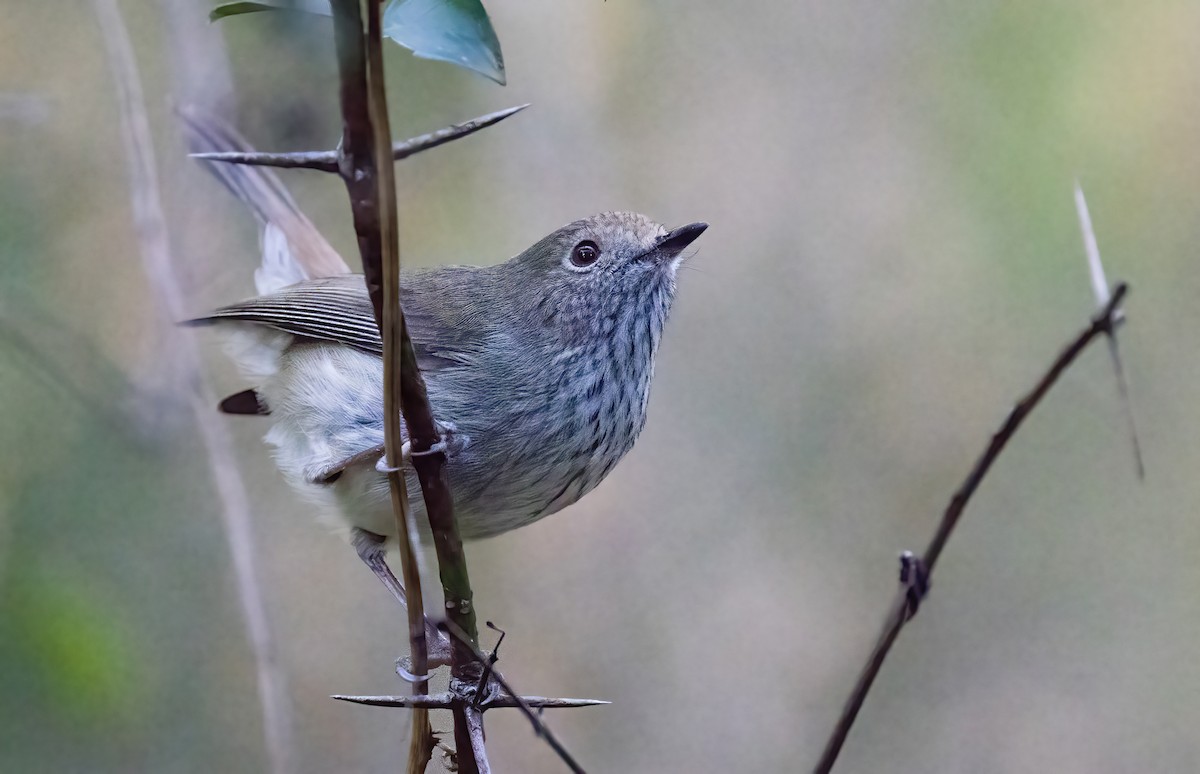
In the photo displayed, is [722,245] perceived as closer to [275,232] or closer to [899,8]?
[899,8]

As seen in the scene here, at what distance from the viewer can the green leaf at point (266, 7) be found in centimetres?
106

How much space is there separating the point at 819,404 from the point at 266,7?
125 inches

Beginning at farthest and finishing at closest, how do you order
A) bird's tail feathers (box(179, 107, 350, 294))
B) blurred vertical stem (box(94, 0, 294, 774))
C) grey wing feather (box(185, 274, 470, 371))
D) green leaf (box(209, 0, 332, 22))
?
bird's tail feathers (box(179, 107, 350, 294)) → grey wing feather (box(185, 274, 470, 371)) → blurred vertical stem (box(94, 0, 294, 774)) → green leaf (box(209, 0, 332, 22))

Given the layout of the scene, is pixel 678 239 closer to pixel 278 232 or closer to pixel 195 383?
pixel 195 383

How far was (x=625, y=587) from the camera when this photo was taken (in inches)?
147

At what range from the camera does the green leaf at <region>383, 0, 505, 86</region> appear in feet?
3.44

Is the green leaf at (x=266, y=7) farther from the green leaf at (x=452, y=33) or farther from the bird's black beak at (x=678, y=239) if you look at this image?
the bird's black beak at (x=678, y=239)

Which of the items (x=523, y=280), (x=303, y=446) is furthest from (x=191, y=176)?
(x=523, y=280)

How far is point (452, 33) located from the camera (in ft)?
3.51

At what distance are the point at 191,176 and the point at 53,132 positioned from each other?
1.28ft

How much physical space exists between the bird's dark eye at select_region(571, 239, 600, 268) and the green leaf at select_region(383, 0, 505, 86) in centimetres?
129

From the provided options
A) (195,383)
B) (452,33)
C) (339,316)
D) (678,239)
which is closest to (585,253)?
(678,239)

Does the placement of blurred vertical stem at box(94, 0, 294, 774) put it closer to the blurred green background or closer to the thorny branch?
the blurred green background

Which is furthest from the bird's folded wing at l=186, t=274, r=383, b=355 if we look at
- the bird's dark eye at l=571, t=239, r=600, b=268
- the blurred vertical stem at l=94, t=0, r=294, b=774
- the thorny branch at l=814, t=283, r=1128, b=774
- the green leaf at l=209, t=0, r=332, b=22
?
the thorny branch at l=814, t=283, r=1128, b=774
